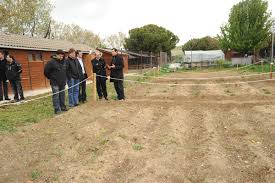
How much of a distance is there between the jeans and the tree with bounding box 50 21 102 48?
3959 cm

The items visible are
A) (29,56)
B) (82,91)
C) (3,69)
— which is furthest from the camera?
(29,56)

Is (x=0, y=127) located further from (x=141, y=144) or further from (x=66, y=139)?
(x=141, y=144)

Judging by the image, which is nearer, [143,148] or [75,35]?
[143,148]

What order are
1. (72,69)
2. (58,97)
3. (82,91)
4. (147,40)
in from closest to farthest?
(58,97), (72,69), (82,91), (147,40)

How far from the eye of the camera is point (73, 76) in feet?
28.6

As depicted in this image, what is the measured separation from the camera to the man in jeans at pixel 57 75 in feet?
25.1

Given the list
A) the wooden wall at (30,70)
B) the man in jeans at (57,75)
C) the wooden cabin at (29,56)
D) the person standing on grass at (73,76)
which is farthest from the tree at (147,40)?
the man in jeans at (57,75)

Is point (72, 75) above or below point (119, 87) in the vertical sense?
above

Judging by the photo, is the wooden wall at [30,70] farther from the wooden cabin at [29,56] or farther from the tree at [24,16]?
the tree at [24,16]

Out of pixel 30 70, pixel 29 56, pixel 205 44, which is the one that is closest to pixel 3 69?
pixel 30 70

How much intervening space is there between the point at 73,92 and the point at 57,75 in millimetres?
1309

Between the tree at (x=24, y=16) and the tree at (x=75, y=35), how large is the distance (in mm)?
8578

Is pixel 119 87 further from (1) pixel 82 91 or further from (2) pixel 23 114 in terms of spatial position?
(2) pixel 23 114

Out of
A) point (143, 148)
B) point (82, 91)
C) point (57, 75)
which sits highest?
point (57, 75)
